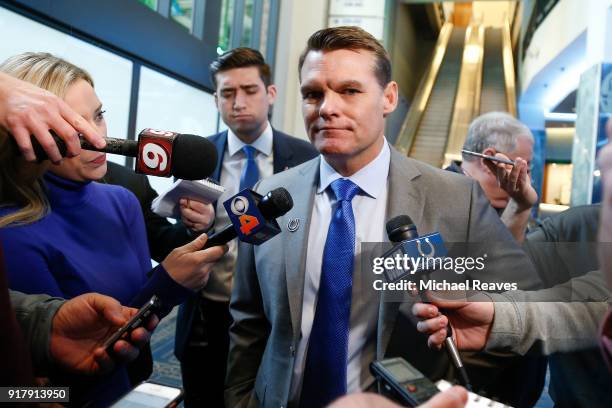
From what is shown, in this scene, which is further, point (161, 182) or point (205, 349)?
point (161, 182)

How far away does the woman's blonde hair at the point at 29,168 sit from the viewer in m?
1.38

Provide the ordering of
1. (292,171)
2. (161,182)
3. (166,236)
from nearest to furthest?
1. (292,171)
2. (166,236)
3. (161,182)

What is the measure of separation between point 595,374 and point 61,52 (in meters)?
3.25

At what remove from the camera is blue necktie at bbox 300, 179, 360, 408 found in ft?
4.66

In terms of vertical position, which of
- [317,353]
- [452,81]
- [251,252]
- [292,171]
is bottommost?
[317,353]

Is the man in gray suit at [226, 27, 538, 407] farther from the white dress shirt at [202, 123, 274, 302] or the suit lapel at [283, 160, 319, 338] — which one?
the white dress shirt at [202, 123, 274, 302]

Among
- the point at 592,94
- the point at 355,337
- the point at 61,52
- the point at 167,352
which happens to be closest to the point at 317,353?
the point at 355,337

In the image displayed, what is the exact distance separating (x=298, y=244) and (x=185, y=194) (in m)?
0.55

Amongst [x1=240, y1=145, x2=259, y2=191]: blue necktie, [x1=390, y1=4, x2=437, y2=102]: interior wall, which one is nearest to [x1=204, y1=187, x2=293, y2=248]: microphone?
[x1=240, y1=145, x2=259, y2=191]: blue necktie

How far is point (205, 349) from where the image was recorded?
2619 millimetres

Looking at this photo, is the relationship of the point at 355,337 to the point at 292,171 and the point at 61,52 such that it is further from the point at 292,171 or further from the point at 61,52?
the point at 61,52

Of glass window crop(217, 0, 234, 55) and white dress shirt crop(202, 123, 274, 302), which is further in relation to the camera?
glass window crop(217, 0, 234, 55)

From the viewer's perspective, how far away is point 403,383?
0.68 metres

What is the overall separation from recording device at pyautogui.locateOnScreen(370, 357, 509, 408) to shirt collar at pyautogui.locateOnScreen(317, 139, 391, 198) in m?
0.93
